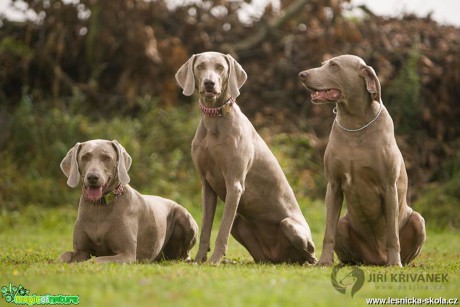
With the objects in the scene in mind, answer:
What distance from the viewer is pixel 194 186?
1292 cm

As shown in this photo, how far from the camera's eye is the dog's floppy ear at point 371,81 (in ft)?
22.7

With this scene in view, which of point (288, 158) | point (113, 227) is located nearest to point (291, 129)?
point (288, 158)

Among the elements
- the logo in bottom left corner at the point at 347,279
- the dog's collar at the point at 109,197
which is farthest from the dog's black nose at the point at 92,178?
the logo in bottom left corner at the point at 347,279

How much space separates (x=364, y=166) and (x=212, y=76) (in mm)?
1593

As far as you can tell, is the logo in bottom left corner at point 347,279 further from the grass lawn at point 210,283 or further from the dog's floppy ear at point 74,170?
the dog's floppy ear at point 74,170

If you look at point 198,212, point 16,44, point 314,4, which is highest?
point 314,4

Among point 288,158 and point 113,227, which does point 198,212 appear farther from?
point 113,227

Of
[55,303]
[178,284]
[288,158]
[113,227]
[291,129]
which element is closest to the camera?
[55,303]

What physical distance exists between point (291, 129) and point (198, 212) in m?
3.48

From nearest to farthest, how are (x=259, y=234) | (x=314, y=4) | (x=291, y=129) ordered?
(x=259, y=234), (x=291, y=129), (x=314, y=4)

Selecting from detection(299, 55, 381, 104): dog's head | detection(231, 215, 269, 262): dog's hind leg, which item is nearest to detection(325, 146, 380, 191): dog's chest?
detection(299, 55, 381, 104): dog's head

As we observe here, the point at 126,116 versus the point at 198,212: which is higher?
the point at 126,116

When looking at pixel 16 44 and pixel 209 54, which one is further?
pixel 16 44

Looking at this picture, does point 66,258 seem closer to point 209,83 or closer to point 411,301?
point 209,83
